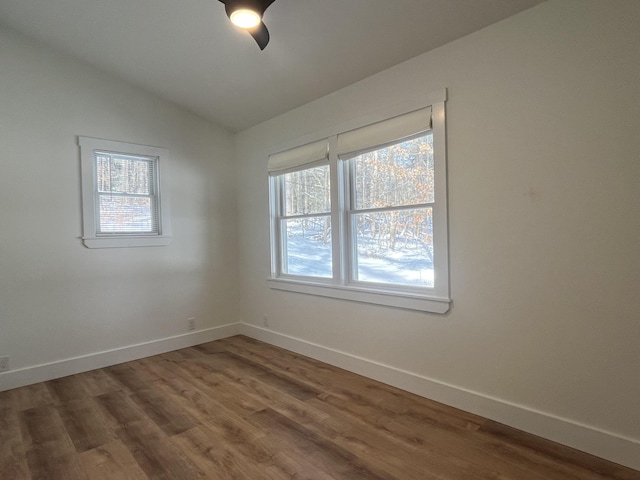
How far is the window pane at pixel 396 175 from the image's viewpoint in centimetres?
272

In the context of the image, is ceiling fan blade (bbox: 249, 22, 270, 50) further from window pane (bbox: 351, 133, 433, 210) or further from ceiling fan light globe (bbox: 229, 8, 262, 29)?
window pane (bbox: 351, 133, 433, 210)

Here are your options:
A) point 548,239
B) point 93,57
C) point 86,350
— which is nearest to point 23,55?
point 93,57

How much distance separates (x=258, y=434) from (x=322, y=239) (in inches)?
74.0

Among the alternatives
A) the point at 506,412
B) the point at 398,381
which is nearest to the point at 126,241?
the point at 398,381

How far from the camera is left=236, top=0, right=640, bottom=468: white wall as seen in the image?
1.87m

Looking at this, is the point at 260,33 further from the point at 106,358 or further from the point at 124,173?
the point at 106,358

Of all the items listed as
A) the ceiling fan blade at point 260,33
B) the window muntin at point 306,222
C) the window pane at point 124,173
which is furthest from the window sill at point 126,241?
the ceiling fan blade at point 260,33

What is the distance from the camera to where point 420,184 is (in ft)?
9.03

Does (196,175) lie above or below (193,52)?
below

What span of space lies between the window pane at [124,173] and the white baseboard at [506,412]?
8.49ft

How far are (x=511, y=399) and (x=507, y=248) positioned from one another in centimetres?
96

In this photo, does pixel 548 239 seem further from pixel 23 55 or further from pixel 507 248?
pixel 23 55

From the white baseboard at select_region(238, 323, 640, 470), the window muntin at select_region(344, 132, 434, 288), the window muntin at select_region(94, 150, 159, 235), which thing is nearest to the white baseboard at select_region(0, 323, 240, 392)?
the window muntin at select_region(94, 150, 159, 235)

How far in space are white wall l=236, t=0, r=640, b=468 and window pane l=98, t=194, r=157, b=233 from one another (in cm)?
278
